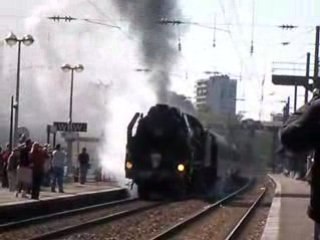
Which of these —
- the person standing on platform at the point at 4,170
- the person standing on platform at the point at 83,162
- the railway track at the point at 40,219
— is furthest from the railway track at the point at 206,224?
the person standing on platform at the point at 83,162

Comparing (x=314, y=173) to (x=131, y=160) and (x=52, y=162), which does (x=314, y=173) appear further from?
(x=131, y=160)

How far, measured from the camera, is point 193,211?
103 feet

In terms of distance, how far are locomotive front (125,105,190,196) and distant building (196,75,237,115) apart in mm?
54055

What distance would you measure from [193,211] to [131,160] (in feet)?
19.7

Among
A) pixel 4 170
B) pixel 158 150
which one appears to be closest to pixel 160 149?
pixel 158 150

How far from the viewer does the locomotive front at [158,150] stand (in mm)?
36594

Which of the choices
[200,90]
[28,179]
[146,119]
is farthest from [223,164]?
[200,90]

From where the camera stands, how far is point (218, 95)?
10606 cm

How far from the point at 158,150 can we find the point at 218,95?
228 feet

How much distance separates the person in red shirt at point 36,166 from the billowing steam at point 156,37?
45.7 ft

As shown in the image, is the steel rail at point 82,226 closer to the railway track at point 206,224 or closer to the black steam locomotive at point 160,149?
the railway track at point 206,224

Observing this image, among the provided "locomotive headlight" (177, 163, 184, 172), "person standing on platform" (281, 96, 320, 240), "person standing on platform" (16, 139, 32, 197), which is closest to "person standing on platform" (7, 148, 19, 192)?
"person standing on platform" (16, 139, 32, 197)

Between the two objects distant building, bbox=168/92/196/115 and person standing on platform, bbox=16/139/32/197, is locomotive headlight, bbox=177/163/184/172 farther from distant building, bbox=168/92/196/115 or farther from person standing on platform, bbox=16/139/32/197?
person standing on platform, bbox=16/139/32/197

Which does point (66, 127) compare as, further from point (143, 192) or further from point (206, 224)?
point (206, 224)
